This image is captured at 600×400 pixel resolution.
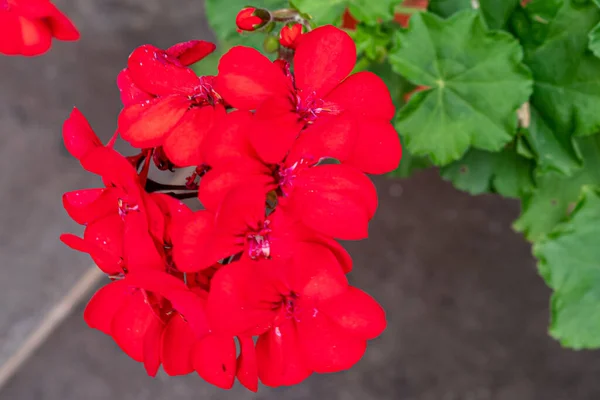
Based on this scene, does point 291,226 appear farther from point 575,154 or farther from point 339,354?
point 575,154

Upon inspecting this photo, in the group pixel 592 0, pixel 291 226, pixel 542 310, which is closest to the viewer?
pixel 291 226

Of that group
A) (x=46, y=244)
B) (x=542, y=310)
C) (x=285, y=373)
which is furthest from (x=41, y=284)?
(x=542, y=310)

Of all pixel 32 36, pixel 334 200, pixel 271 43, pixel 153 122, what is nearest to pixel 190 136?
pixel 153 122

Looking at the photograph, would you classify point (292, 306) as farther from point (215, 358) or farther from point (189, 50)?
point (189, 50)

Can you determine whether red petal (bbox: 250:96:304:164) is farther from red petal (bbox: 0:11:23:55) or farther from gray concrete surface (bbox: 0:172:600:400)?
gray concrete surface (bbox: 0:172:600:400)

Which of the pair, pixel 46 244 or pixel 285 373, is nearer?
pixel 285 373

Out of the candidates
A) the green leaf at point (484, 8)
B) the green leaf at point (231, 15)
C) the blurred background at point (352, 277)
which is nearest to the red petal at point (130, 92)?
the green leaf at point (231, 15)

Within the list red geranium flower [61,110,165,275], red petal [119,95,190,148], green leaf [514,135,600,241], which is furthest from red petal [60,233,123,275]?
green leaf [514,135,600,241]

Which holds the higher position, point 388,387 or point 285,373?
point 285,373
